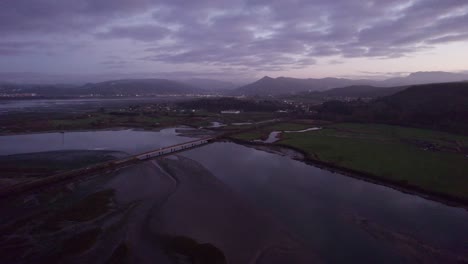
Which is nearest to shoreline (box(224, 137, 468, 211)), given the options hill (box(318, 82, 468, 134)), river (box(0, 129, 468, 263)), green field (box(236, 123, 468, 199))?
green field (box(236, 123, 468, 199))

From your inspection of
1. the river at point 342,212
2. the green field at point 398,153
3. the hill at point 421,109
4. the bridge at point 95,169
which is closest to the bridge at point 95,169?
the bridge at point 95,169

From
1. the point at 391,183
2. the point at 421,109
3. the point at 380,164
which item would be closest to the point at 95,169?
the point at 391,183

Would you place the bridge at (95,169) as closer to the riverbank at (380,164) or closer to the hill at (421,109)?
the riverbank at (380,164)

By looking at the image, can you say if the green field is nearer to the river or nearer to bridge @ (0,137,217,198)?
the river

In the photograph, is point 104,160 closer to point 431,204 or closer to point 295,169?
point 295,169

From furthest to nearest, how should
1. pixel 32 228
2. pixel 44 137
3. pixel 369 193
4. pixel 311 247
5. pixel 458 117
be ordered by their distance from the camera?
pixel 458 117, pixel 44 137, pixel 369 193, pixel 32 228, pixel 311 247

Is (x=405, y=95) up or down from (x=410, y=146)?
up

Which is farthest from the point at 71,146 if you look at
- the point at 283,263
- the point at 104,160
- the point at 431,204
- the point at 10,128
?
the point at 431,204
